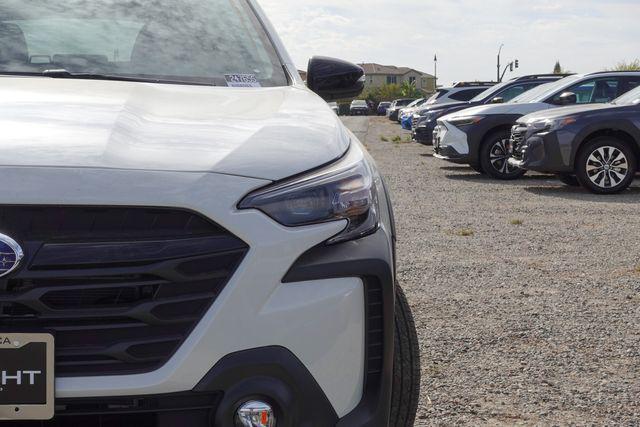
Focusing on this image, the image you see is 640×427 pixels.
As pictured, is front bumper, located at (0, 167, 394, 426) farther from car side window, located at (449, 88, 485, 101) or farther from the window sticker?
car side window, located at (449, 88, 485, 101)

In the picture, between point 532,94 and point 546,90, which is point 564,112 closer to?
point 546,90

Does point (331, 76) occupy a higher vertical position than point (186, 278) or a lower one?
higher

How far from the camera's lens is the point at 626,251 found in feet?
22.1

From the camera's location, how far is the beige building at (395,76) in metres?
139

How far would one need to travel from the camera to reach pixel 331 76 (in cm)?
364

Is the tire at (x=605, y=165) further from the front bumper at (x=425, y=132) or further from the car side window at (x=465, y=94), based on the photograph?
the car side window at (x=465, y=94)

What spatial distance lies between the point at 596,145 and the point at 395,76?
13476 centimetres

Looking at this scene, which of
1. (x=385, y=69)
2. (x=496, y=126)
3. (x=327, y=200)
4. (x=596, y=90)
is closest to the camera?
(x=327, y=200)

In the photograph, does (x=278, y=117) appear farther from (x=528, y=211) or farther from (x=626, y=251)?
(x=528, y=211)

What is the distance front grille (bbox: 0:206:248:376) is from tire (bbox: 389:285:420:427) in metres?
0.73

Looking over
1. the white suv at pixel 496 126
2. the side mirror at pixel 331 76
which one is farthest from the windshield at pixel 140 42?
the white suv at pixel 496 126

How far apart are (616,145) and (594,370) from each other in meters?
7.31

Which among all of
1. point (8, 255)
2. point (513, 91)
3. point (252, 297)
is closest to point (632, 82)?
point (513, 91)

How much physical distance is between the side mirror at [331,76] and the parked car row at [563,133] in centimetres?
757
